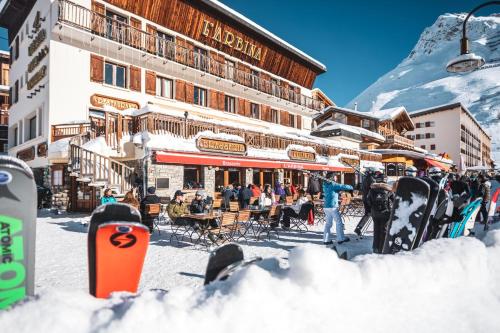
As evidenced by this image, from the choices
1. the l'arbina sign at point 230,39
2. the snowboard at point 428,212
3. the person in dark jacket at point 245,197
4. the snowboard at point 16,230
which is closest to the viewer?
the snowboard at point 16,230

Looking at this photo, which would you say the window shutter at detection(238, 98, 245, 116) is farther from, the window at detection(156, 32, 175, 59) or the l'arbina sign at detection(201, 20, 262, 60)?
the window at detection(156, 32, 175, 59)

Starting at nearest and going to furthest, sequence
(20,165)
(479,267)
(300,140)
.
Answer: (20,165)
(479,267)
(300,140)

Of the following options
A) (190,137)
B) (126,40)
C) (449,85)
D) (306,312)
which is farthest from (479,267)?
(449,85)

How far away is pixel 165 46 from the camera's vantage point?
688 inches

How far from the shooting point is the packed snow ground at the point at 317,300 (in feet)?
5.67

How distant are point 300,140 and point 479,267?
17421 millimetres

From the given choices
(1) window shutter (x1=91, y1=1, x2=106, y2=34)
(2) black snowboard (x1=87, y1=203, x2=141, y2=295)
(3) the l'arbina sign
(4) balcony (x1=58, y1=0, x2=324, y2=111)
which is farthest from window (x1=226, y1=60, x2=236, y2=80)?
(2) black snowboard (x1=87, y1=203, x2=141, y2=295)

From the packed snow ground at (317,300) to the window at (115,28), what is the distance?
51.2ft

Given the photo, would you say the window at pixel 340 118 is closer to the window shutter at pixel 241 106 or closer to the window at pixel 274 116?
the window at pixel 274 116

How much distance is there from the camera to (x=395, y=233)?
4.70 meters

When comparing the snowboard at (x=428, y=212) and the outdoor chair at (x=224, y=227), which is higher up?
the snowboard at (x=428, y=212)

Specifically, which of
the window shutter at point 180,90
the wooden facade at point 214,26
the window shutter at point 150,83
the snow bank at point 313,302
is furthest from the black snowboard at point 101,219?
the window shutter at point 180,90

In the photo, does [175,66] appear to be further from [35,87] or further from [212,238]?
[212,238]

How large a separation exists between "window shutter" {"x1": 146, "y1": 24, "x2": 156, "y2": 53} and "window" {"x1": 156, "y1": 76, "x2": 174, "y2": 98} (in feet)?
4.92
